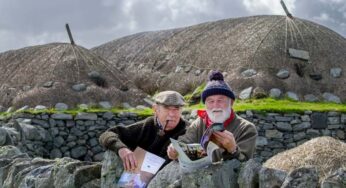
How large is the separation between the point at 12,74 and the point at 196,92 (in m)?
5.74

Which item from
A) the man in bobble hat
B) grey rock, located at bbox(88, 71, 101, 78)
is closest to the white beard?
the man in bobble hat

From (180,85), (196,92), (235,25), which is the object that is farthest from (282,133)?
(235,25)

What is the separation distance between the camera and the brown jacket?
192 inches

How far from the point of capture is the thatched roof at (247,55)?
60.2 ft

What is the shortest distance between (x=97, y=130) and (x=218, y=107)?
38.8 feet

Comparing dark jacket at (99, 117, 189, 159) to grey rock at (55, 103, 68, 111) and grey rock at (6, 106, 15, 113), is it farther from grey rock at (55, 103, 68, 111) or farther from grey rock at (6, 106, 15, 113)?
grey rock at (6, 106, 15, 113)

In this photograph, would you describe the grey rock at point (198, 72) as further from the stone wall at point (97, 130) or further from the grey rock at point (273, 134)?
the grey rock at point (273, 134)

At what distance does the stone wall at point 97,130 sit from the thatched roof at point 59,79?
1631mm

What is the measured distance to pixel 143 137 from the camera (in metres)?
6.14

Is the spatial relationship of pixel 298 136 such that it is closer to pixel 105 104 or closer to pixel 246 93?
pixel 246 93

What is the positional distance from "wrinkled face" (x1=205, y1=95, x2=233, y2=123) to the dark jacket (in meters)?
0.89

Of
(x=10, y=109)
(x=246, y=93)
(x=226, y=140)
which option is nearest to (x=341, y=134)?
(x=246, y=93)

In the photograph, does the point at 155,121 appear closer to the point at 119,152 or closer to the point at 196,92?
the point at 119,152

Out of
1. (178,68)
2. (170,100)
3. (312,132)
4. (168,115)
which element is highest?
(178,68)
